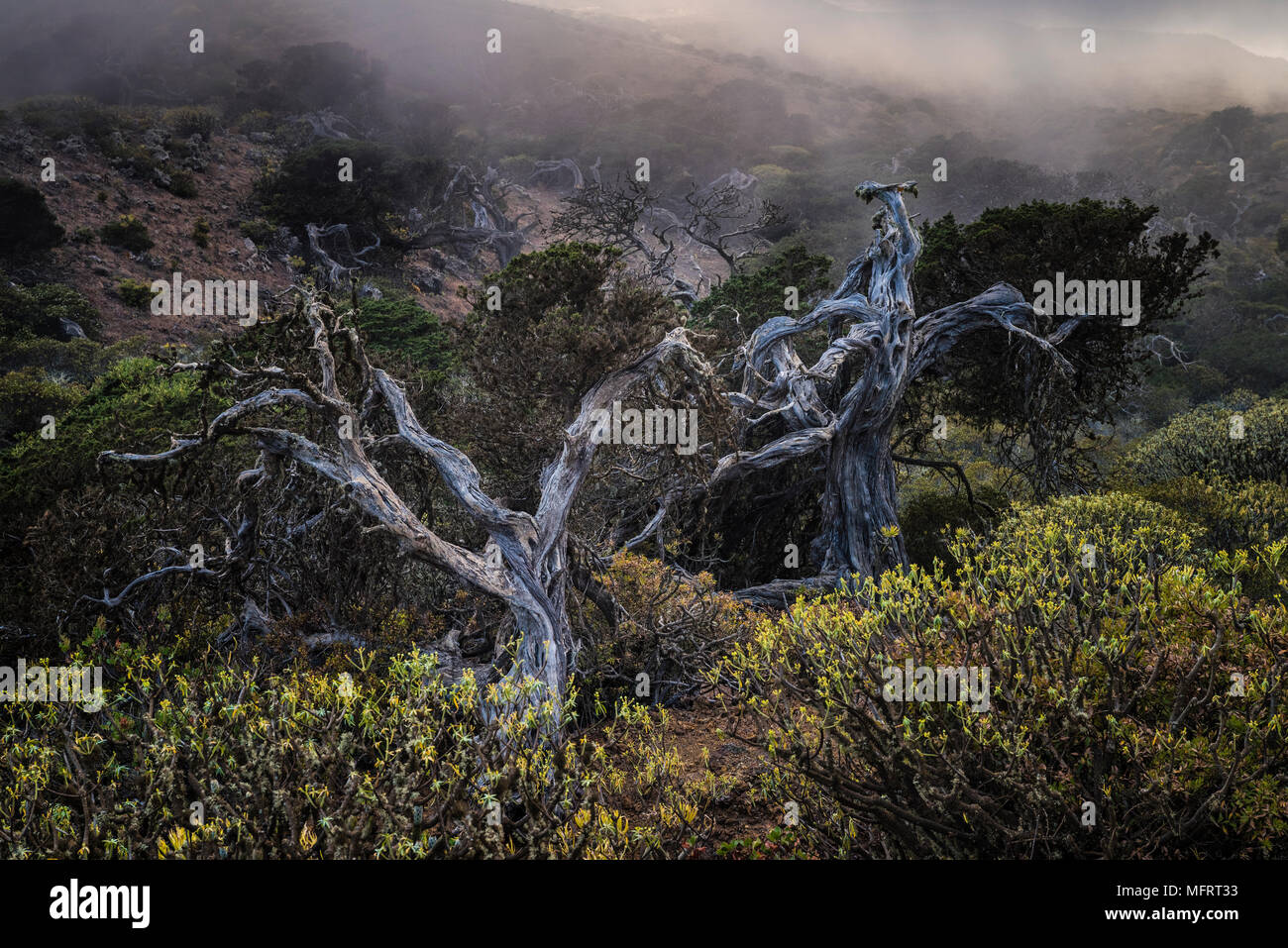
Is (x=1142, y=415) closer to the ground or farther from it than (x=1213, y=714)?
farther from it

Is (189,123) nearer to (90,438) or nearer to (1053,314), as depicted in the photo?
(90,438)

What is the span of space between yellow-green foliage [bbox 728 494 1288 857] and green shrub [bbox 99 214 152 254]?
34.9 metres

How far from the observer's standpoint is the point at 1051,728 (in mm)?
2992

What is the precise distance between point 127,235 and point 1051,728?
3628 cm

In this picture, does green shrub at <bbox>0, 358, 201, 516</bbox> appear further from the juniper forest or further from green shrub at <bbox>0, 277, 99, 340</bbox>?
green shrub at <bbox>0, 277, 99, 340</bbox>

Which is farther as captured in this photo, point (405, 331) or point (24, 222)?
point (24, 222)

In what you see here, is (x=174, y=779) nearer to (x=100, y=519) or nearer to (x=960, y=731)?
(x=960, y=731)

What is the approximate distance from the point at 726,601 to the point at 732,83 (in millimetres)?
81382

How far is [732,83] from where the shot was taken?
251 feet

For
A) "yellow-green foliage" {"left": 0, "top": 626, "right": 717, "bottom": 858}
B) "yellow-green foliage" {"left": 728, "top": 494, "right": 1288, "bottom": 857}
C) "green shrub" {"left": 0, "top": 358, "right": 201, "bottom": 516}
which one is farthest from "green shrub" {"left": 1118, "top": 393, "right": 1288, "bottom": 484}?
"green shrub" {"left": 0, "top": 358, "right": 201, "bottom": 516}

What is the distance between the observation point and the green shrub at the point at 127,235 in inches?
1155

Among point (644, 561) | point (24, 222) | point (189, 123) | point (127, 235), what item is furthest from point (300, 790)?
point (189, 123)
